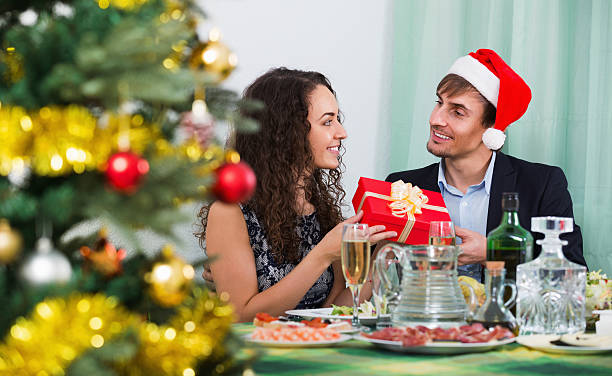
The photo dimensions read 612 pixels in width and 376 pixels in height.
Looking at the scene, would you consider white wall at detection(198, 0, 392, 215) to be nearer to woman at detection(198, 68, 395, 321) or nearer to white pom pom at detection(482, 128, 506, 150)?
woman at detection(198, 68, 395, 321)

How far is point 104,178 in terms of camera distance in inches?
25.3

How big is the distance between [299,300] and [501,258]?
25.8 inches

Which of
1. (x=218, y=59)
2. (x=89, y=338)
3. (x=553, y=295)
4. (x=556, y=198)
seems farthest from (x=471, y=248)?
(x=89, y=338)

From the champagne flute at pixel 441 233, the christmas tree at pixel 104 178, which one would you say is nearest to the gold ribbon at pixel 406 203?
the champagne flute at pixel 441 233

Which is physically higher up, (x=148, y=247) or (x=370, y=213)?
(x=370, y=213)

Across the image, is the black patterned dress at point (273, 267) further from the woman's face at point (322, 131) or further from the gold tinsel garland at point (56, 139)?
the gold tinsel garland at point (56, 139)

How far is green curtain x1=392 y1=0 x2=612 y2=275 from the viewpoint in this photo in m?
2.42

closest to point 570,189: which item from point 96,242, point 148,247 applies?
point 148,247

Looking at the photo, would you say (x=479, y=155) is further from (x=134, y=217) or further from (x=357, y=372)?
(x=134, y=217)

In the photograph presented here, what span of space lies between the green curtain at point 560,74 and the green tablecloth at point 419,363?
57.8 inches

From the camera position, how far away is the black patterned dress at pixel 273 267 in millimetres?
2062

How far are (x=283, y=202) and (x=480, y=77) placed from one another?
2.98ft

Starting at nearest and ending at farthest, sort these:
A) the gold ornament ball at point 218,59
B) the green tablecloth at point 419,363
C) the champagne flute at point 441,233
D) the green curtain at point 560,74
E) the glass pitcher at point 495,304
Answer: the gold ornament ball at point 218,59
the green tablecloth at point 419,363
the glass pitcher at point 495,304
the champagne flute at point 441,233
the green curtain at point 560,74

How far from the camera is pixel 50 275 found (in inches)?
23.3
